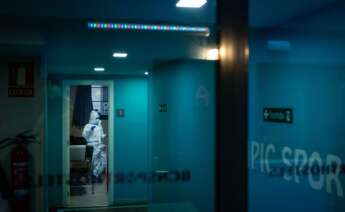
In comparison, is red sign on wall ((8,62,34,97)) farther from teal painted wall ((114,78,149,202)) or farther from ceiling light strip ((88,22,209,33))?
teal painted wall ((114,78,149,202))

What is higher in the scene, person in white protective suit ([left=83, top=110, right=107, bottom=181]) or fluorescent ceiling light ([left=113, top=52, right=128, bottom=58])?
fluorescent ceiling light ([left=113, top=52, right=128, bottom=58])

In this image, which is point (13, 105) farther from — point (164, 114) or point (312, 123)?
point (312, 123)

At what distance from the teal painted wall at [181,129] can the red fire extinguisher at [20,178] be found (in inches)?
56.6

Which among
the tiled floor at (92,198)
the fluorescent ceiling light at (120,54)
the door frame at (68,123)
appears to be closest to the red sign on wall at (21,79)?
the fluorescent ceiling light at (120,54)

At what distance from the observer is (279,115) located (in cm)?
322

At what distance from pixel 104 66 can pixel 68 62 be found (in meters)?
0.55

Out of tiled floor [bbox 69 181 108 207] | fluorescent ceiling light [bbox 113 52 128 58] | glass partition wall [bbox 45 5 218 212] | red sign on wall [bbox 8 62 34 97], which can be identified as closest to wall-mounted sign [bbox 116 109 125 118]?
glass partition wall [bbox 45 5 218 212]

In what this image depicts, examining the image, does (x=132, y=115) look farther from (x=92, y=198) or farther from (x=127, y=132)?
(x=92, y=198)

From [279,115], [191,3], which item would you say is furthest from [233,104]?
[279,115]

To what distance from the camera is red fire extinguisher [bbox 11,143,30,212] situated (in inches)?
161

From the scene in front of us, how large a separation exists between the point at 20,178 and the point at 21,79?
1.08 metres

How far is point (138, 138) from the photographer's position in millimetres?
6547

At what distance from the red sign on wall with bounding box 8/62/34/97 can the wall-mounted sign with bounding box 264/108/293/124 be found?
2547 millimetres

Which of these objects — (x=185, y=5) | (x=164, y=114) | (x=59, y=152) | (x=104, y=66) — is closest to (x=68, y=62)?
(x=104, y=66)
